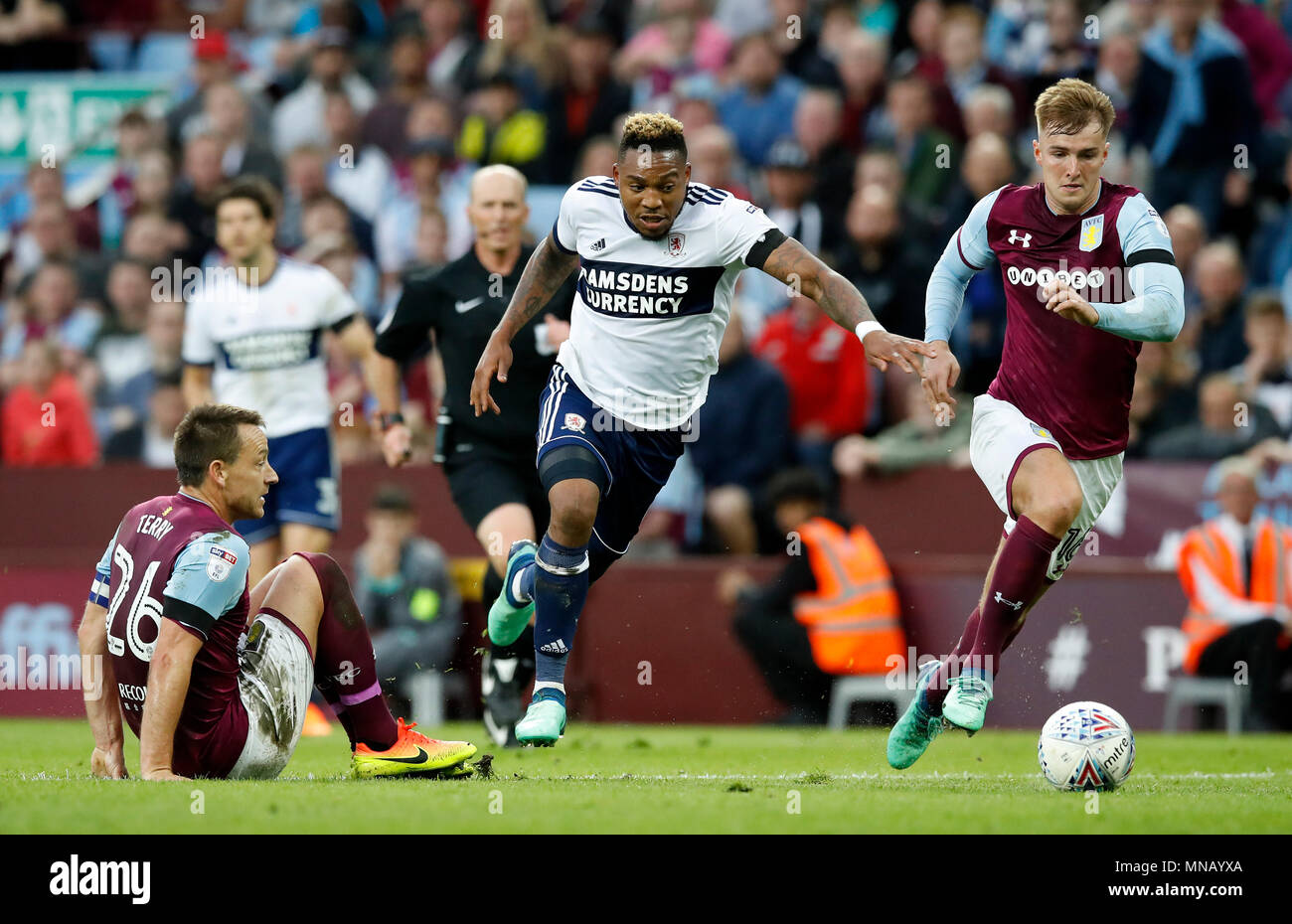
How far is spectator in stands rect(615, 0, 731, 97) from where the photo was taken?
1622cm

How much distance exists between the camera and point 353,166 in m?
16.6

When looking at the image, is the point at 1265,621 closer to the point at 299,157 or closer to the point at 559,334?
the point at 559,334

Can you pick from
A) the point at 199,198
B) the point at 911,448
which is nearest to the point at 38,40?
the point at 199,198

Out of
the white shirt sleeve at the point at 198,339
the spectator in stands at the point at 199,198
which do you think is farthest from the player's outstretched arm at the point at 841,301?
the spectator in stands at the point at 199,198

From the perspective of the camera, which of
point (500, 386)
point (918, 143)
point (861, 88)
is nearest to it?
point (500, 386)

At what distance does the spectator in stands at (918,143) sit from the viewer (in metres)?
14.5

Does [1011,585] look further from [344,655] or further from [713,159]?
[713,159]

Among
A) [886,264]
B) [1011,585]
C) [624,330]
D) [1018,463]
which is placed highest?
[886,264]

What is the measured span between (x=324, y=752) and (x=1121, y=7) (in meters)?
9.68

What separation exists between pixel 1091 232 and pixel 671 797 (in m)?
2.97

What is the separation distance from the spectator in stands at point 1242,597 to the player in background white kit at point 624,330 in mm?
5243

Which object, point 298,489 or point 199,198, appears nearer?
point 298,489
